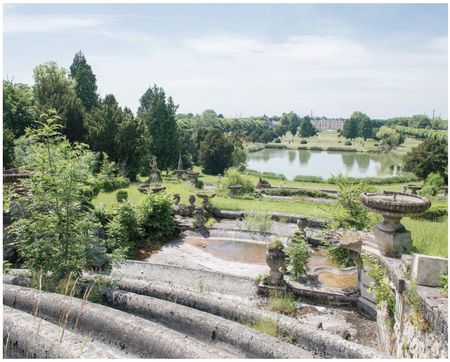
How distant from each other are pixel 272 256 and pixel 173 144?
2912 centimetres

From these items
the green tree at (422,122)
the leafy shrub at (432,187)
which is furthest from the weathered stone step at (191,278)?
the green tree at (422,122)

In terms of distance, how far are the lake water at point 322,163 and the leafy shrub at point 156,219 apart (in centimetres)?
3732

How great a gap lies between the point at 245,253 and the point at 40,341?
9136mm

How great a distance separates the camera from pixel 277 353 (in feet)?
17.0

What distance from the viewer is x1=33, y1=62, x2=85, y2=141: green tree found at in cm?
3092

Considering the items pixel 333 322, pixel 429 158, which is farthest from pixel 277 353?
pixel 429 158

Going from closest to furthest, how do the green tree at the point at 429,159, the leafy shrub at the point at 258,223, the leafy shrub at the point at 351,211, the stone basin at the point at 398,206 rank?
the stone basin at the point at 398,206 < the leafy shrub at the point at 351,211 < the leafy shrub at the point at 258,223 < the green tree at the point at 429,159

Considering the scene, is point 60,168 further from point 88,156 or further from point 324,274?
point 324,274

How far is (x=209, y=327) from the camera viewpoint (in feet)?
20.0

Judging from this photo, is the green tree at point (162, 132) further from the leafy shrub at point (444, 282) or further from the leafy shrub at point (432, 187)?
the leafy shrub at point (444, 282)

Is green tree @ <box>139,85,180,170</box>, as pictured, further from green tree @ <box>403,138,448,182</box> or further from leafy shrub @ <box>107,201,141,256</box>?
green tree @ <box>403,138,448,182</box>

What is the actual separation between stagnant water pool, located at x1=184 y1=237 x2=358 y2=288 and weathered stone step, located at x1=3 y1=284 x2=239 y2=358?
5679 millimetres

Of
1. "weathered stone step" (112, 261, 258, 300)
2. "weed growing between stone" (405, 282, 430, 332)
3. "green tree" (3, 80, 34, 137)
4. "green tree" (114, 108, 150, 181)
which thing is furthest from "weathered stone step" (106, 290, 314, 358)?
"green tree" (3, 80, 34, 137)

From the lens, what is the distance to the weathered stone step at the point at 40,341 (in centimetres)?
462
